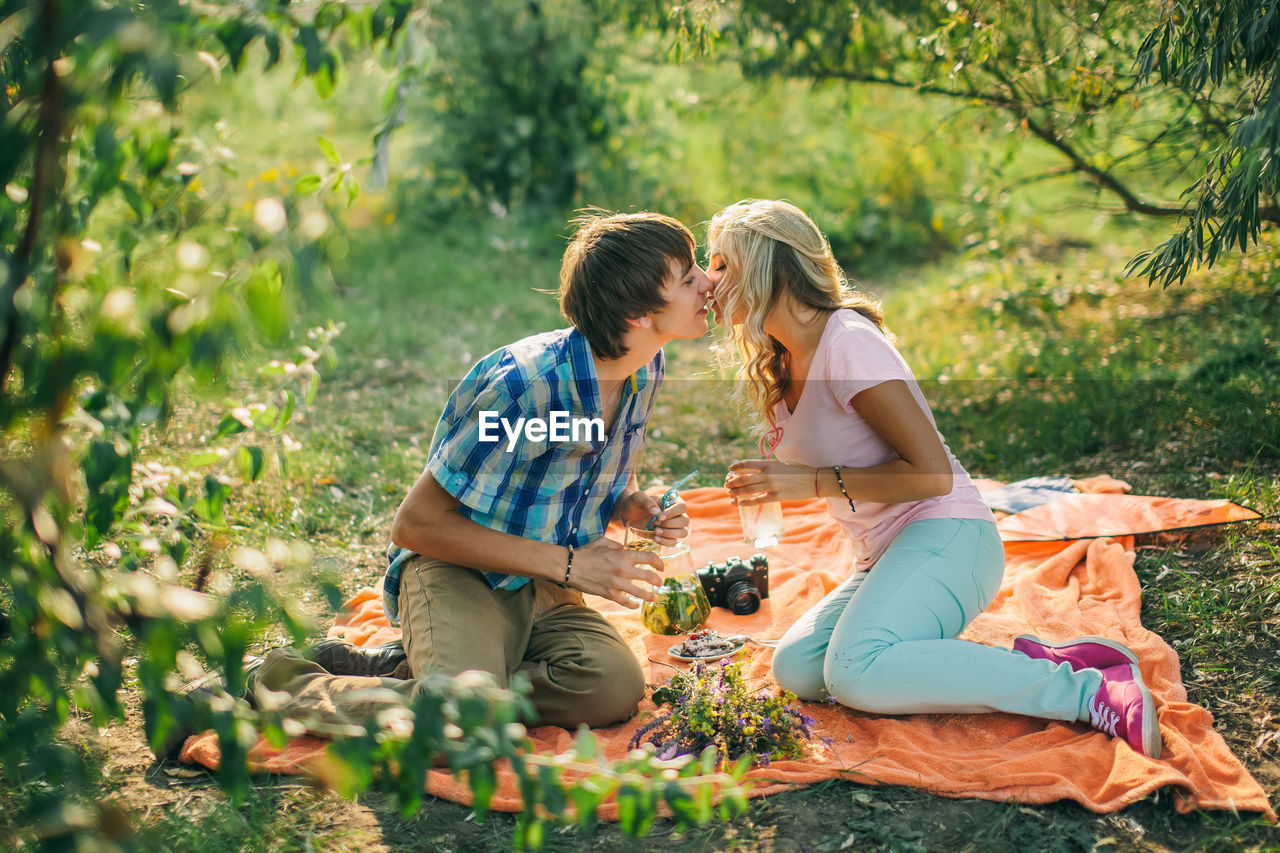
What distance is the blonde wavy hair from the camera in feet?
9.88

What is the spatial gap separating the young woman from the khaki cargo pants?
0.54 metres

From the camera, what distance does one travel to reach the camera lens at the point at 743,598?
3.60 m

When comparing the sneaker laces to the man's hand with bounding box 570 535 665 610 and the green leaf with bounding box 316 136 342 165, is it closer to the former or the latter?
the man's hand with bounding box 570 535 665 610

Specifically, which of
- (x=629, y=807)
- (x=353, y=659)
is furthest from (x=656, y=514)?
(x=629, y=807)

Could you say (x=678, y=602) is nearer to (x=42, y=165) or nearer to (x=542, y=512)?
(x=542, y=512)

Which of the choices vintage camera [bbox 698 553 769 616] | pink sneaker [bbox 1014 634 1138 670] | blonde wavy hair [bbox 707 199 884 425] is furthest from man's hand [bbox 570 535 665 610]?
pink sneaker [bbox 1014 634 1138 670]

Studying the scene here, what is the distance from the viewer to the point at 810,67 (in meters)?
5.46

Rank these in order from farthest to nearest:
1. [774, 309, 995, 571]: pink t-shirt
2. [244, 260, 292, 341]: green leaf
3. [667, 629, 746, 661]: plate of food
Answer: [667, 629, 746, 661]: plate of food → [774, 309, 995, 571]: pink t-shirt → [244, 260, 292, 341]: green leaf

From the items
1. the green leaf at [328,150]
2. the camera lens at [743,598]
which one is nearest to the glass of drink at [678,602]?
the camera lens at [743,598]

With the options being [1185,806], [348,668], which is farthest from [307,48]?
[1185,806]

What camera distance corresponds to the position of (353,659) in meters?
2.98

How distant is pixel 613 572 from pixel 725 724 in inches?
20.1

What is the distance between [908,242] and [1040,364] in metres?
3.28

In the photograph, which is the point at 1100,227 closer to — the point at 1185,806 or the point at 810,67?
the point at 810,67
